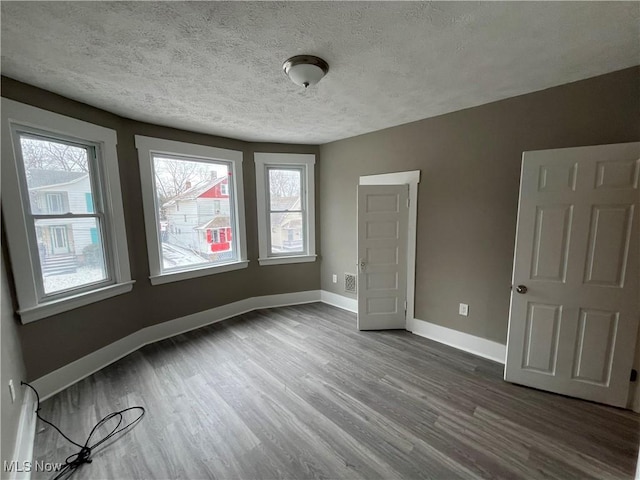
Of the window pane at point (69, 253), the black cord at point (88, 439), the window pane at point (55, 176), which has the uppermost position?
the window pane at point (55, 176)

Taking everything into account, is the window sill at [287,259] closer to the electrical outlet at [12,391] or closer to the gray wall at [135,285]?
the gray wall at [135,285]

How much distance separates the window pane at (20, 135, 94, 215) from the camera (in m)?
2.01

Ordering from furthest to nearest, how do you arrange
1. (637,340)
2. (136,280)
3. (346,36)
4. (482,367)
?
(136,280) < (482,367) < (637,340) < (346,36)

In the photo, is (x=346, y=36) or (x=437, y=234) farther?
(x=437, y=234)

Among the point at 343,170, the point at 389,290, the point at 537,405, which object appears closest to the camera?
the point at 537,405

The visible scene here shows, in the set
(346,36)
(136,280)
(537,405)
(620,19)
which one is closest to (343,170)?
(346,36)

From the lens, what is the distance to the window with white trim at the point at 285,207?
3766 mm

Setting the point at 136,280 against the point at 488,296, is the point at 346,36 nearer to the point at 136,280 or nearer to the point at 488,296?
the point at 488,296

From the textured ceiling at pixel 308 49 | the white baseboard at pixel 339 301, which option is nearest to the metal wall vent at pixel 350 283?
the white baseboard at pixel 339 301

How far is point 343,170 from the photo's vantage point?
146 inches

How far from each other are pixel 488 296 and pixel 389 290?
105 centimetres

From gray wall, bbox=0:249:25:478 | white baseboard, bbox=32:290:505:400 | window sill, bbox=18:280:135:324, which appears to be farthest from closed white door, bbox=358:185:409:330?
gray wall, bbox=0:249:25:478

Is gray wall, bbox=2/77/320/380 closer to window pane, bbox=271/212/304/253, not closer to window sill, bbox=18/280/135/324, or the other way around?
window sill, bbox=18/280/135/324

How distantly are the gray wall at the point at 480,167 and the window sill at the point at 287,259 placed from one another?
1616mm
